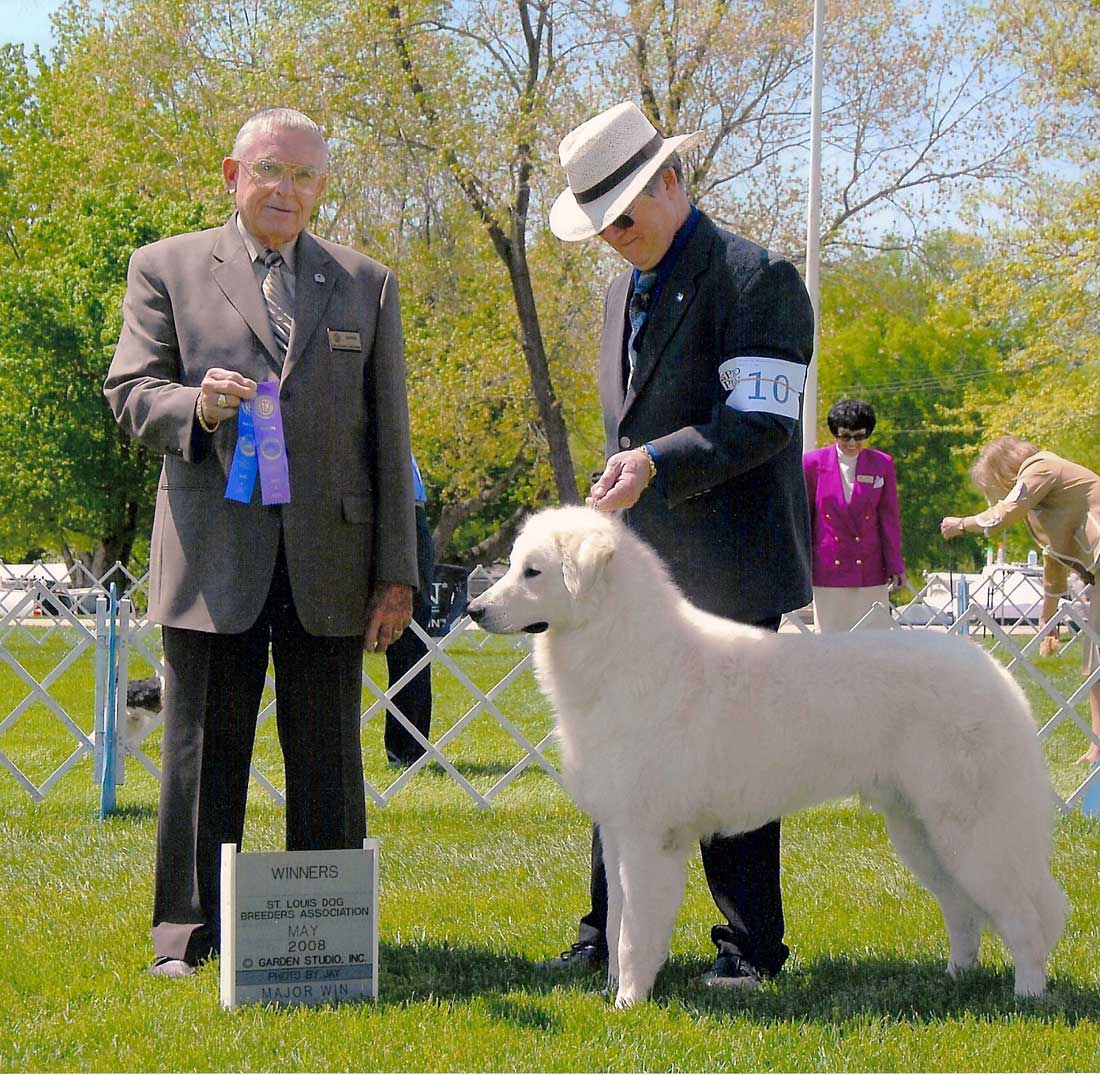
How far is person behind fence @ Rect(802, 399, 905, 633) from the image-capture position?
8.00 metres

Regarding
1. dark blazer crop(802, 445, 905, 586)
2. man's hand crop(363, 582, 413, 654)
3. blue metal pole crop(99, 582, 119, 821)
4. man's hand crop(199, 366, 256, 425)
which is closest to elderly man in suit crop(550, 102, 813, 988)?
man's hand crop(363, 582, 413, 654)

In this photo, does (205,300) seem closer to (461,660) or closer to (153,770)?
(153,770)

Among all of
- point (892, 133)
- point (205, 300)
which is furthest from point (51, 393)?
point (205, 300)

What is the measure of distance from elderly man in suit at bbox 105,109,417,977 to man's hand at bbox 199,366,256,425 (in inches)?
1.2

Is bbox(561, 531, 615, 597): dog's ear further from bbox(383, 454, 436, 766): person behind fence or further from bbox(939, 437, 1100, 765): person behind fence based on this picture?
bbox(939, 437, 1100, 765): person behind fence

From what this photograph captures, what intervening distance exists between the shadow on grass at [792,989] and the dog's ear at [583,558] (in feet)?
3.81

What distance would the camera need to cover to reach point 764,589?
375 cm

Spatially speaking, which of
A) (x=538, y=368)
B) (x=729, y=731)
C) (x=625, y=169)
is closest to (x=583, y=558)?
(x=729, y=731)

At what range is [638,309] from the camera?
3.79 m

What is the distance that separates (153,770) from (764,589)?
444 centimetres

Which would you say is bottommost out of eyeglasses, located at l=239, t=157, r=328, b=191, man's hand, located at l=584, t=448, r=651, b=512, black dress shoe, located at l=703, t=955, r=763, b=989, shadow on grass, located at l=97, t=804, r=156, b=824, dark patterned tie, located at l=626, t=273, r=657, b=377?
shadow on grass, located at l=97, t=804, r=156, b=824

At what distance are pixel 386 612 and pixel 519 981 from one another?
3.87 feet

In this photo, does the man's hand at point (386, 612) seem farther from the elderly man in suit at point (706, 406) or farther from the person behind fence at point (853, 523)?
the person behind fence at point (853, 523)

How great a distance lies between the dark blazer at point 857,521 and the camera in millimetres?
8016
